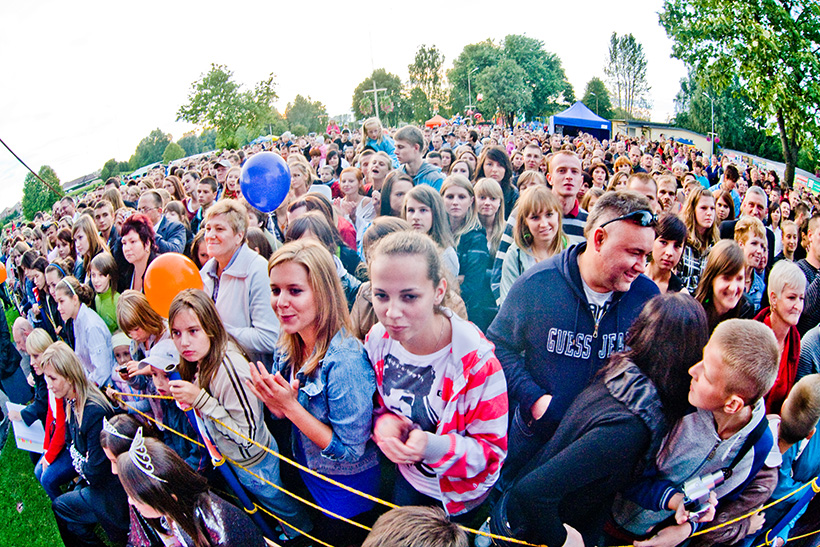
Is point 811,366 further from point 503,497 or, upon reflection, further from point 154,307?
point 154,307

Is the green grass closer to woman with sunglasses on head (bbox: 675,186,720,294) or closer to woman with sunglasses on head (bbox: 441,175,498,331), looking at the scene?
woman with sunglasses on head (bbox: 441,175,498,331)

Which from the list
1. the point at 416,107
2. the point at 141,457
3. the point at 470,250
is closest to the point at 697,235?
the point at 470,250

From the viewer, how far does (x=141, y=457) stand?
2.40 metres

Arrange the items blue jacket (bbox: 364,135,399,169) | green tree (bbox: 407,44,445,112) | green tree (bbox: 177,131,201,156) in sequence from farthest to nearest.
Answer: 1. blue jacket (bbox: 364,135,399,169)
2. green tree (bbox: 177,131,201,156)
3. green tree (bbox: 407,44,445,112)

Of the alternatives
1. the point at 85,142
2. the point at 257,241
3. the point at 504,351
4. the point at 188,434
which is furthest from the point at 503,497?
the point at 85,142

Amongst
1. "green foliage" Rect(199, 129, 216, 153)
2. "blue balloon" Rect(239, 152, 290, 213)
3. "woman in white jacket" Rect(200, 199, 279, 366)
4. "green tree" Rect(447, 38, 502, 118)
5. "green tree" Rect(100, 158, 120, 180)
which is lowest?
"woman in white jacket" Rect(200, 199, 279, 366)

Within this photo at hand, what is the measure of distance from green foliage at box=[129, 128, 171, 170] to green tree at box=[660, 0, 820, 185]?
11.3 ft

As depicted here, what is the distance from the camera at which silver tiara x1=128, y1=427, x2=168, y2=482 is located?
93.0 inches

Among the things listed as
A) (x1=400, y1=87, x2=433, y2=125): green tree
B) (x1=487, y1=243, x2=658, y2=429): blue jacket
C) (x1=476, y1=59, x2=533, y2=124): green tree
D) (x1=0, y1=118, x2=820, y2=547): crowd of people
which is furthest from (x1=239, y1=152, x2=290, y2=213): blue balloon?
(x1=400, y1=87, x2=433, y2=125): green tree

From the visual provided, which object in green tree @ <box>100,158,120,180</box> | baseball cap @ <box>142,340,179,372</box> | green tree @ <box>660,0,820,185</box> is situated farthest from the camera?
green tree @ <box>100,158,120,180</box>

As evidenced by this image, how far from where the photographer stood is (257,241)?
2623 millimetres

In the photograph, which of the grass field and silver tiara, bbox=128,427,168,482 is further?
the grass field

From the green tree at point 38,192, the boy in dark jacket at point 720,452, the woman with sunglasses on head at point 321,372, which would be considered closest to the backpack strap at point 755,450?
the boy in dark jacket at point 720,452

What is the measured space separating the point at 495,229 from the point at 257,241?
50.2 inches
